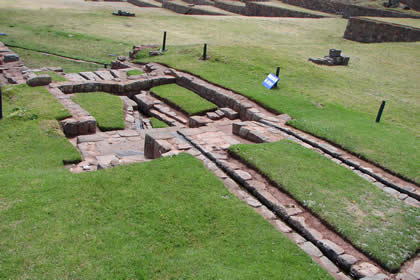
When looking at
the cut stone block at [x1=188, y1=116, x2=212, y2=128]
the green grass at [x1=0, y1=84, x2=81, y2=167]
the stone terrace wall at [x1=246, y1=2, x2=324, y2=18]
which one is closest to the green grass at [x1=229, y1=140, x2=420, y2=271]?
the cut stone block at [x1=188, y1=116, x2=212, y2=128]

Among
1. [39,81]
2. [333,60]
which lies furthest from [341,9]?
[39,81]

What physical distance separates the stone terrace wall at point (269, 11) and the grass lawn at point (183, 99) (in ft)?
99.8

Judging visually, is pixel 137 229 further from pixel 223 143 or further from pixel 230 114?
pixel 230 114

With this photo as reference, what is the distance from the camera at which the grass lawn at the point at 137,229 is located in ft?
19.5

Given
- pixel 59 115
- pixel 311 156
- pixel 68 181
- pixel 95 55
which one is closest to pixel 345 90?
pixel 311 156

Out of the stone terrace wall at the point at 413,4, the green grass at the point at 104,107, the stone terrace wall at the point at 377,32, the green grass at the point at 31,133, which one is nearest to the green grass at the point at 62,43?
the green grass at the point at 104,107

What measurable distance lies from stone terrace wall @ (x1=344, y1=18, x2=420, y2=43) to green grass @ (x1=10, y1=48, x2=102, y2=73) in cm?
2130

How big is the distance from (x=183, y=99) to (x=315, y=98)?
550 cm

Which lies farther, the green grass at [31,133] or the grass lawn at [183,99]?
the grass lawn at [183,99]

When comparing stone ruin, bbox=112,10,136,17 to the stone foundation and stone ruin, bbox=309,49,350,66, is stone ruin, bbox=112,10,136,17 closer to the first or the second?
stone ruin, bbox=309,49,350,66

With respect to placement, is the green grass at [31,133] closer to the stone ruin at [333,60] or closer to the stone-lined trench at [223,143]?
the stone-lined trench at [223,143]

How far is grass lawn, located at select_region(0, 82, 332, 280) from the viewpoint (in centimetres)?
595

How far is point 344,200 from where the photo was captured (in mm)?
8242

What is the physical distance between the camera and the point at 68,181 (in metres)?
7.96
